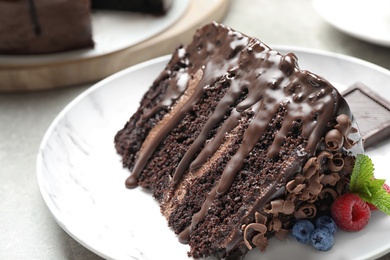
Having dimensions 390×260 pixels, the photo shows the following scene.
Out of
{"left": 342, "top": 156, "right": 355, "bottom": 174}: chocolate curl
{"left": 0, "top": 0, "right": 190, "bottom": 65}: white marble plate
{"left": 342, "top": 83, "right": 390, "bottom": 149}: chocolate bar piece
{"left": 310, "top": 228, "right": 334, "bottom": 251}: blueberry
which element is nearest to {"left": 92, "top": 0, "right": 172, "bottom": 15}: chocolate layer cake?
{"left": 0, "top": 0, "right": 190, "bottom": 65}: white marble plate

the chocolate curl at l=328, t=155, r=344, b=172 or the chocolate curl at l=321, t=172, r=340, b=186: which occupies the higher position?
the chocolate curl at l=328, t=155, r=344, b=172

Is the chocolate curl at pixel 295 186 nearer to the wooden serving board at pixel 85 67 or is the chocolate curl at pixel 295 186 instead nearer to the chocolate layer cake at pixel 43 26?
the wooden serving board at pixel 85 67

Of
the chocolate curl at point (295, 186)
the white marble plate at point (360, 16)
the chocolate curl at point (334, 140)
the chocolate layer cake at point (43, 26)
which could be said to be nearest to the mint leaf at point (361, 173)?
the chocolate curl at point (334, 140)

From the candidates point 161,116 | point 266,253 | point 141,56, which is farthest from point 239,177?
point 141,56

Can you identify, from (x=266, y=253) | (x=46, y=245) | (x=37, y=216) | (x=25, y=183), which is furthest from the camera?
(x=25, y=183)

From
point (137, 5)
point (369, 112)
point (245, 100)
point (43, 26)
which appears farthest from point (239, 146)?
point (137, 5)

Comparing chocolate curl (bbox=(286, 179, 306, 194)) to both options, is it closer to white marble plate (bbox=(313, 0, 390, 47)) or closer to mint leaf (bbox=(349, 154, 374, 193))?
mint leaf (bbox=(349, 154, 374, 193))

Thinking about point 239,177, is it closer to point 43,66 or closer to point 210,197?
point 210,197

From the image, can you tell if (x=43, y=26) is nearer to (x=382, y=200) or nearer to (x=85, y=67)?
(x=85, y=67)
